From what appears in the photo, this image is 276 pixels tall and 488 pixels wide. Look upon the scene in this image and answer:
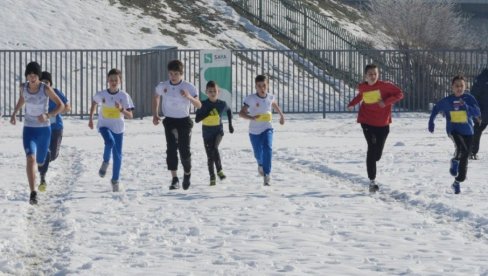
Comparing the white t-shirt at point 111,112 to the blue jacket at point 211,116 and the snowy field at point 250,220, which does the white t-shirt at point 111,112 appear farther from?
the blue jacket at point 211,116

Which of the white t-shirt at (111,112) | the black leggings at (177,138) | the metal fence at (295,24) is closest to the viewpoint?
the white t-shirt at (111,112)

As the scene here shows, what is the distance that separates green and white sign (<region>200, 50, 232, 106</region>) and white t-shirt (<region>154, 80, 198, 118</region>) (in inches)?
641

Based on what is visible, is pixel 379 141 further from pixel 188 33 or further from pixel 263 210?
pixel 188 33

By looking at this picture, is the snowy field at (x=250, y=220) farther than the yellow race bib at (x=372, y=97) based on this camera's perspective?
No

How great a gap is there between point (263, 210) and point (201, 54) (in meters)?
19.0

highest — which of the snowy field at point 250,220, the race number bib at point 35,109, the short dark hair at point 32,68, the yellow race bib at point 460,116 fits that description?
the short dark hair at point 32,68

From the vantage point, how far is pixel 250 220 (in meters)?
11.4

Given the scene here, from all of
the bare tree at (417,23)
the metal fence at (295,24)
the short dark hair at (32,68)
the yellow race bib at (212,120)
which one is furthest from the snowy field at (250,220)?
the bare tree at (417,23)

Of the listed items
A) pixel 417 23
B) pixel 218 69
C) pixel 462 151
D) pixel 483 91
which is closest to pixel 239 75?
pixel 218 69

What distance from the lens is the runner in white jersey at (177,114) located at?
14.5 m

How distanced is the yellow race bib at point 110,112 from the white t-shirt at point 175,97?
561 mm

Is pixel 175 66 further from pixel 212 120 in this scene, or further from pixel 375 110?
pixel 375 110

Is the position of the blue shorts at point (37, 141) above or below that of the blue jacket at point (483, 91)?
below

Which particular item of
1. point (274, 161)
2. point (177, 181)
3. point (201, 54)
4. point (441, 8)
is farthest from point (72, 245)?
point (441, 8)
